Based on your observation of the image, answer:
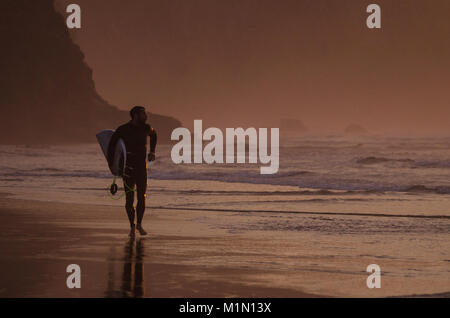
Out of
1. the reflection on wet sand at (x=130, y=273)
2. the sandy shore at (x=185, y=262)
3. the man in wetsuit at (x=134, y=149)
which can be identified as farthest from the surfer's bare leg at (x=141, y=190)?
the reflection on wet sand at (x=130, y=273)

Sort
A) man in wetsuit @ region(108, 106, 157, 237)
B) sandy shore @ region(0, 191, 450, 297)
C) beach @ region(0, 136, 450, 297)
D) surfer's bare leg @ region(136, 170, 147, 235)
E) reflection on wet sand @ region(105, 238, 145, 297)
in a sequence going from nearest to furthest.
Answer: reflection on wet sand @ region(105, 238, 145, 297) → sandy shore @ region(0, 191, 450, 297) → beach @ region(0, 136, 450, 297) → man in wetsuit @ region(108, 106, 157, 237) → surfer's bare leg @ region(136, 170, 147, 235)

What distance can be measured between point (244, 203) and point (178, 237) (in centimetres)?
682

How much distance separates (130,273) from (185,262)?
91 cm

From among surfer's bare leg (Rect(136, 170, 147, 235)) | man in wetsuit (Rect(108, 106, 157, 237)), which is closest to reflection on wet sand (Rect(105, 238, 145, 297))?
surfer's bare leg (Rect(136, 170, 147, 235))

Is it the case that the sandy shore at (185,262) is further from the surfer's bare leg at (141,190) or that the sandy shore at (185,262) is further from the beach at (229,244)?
the surfer's bare leg at (141,190)

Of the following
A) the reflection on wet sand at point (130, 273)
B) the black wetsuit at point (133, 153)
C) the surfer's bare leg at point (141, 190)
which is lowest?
the reflection on wet sand at point (130, 273)

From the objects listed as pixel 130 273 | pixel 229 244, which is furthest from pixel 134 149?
pixel 130 273

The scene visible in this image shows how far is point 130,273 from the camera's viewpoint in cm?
795

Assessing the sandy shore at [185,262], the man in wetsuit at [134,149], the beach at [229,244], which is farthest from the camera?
the man in wetsuit at [134,149]

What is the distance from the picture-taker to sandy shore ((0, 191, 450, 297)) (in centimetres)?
709

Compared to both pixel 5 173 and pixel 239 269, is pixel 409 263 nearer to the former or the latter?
pixel 239 269

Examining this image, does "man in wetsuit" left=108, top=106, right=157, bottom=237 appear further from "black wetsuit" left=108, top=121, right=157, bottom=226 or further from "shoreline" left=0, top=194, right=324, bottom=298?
"shoreline" left=0, top=194, right=324, bottom=298

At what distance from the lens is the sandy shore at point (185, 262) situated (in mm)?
7086
